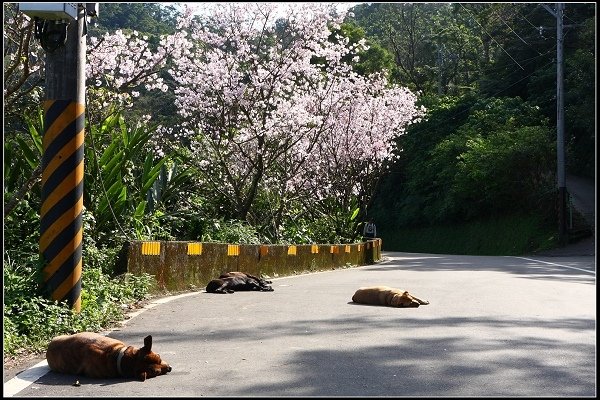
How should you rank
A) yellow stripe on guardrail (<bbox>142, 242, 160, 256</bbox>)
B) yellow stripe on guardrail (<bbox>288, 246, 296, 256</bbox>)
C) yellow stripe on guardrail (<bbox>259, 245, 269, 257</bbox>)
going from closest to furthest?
yellow stripe on guardrail (<bbox>142, 242, 160, 256</bbox>), yellow stripe on guardrail (<bbox>259, 245, 269, 257</bbox>), yellow stripe on guardrail (<bbox>288, 246, 296, 256</bbox>)

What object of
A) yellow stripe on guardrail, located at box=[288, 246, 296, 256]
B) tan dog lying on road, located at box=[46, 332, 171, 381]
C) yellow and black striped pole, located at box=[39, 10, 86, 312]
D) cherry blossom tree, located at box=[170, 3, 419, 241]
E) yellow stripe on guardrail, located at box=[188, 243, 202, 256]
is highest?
cherry blossom tree, located at box=[170, 3, 419, 241]

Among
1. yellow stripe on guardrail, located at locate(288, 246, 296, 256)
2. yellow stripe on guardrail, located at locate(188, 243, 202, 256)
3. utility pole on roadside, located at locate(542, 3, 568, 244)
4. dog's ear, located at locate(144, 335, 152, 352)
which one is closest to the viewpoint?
dog's ear, located at locate(144, 335, 152, 352)

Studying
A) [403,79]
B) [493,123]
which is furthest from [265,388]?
[403,79]

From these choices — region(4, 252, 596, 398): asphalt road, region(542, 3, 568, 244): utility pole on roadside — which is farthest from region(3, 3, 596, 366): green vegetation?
region(542, 3, 568, 244): utility pole on roadside

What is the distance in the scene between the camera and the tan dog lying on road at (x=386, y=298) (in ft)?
41.5

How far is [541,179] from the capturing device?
1731 inches

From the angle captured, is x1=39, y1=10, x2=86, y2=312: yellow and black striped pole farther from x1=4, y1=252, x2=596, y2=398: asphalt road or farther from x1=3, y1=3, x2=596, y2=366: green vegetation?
x1=4, y1=252, x2=596, y2=398: asphalt road

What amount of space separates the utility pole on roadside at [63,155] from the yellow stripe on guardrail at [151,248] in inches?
133

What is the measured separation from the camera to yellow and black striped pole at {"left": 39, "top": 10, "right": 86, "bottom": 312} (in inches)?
396

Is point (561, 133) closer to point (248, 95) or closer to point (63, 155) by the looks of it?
point (248, 95)

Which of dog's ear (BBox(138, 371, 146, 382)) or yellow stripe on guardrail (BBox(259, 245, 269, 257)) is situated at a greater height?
yellow stripe on guardrail (BBox(259, 245, 269, 257))

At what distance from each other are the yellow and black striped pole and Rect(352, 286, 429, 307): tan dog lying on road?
Answer: 4575mm

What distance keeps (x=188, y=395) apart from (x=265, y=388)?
603 millimetres

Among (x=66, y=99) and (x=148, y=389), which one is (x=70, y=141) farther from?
(x=148, y=389)
